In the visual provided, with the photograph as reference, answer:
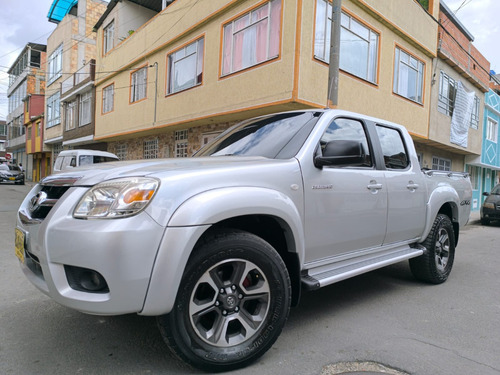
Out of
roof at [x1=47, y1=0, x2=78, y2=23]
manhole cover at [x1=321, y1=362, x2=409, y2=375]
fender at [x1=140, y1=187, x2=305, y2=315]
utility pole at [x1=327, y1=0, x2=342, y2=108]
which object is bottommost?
manhole cover at [x1=321, y1=362, x2=409, y2=375]

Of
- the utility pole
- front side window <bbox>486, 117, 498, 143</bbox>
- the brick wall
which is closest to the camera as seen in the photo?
the utility pole

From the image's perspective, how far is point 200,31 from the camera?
1174 centimetres

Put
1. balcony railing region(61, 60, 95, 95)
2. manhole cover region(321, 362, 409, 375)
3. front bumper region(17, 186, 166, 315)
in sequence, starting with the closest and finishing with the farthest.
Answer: front bumper region(17, 186, 166, 315) < manhole cover region(321, 362, 409, 375) < balcony railing region(61, 60, 95, 95)

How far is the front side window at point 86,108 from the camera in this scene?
790 inches

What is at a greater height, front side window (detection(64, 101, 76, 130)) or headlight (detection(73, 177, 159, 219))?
front side window (detection(64, 101, 76, 130))

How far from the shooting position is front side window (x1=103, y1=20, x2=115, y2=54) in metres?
18.2

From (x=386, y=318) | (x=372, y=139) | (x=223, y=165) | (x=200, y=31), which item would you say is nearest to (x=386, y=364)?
(x=386, y=318)

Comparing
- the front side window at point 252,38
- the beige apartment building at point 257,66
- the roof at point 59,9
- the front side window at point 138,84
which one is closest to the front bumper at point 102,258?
the beige apartment building at point 257,66

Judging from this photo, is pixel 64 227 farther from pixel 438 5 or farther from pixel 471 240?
pixel 438 5

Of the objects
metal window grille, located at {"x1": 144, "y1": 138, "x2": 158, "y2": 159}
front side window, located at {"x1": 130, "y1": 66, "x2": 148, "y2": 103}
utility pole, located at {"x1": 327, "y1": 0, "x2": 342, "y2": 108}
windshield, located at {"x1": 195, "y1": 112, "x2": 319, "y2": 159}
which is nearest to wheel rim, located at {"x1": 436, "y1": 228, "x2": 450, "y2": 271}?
windshield, located at {"x1": 195, "y1": 112, "x2": 319, "y2": 159}

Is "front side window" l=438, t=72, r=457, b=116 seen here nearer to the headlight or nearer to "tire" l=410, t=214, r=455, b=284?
"tire" l=410, t=214, r=455, b=284

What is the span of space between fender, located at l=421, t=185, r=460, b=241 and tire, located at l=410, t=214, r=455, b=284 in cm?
13

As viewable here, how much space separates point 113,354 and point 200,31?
11048 millimetres

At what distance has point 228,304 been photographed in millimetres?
2412
